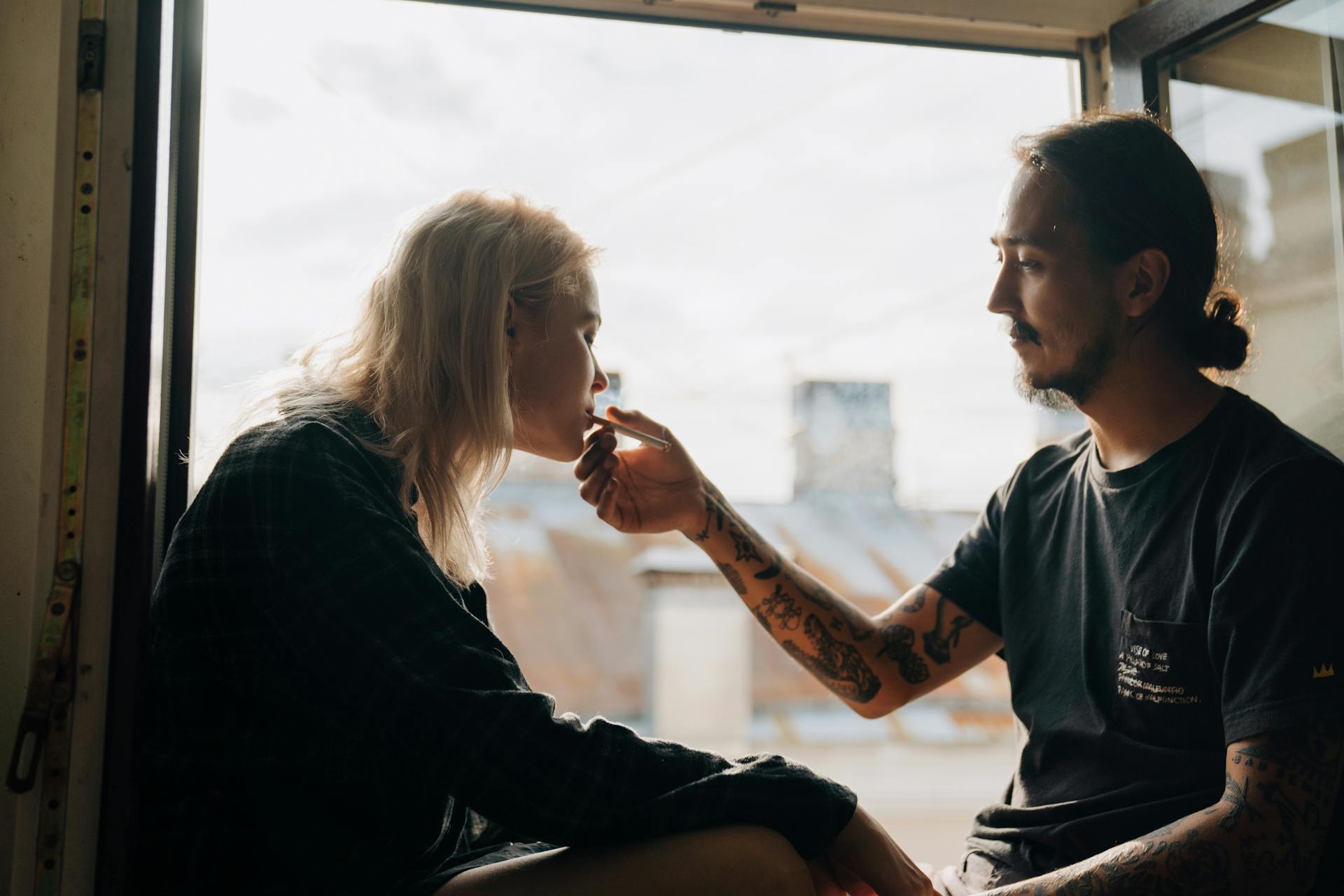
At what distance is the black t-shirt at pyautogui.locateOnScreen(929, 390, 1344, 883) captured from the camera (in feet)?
3.56

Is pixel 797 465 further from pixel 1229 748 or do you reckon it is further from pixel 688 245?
pixel 1229 748

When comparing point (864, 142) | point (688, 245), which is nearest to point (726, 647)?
point (688, 245)

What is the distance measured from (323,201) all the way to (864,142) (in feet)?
7.12

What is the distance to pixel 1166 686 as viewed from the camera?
1214 millimetres

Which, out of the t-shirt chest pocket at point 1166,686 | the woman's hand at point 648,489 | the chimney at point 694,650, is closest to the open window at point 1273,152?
the t-shirt chest pocket at point 1166,686

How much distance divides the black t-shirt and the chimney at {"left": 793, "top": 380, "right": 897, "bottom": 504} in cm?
308

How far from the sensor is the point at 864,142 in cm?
371

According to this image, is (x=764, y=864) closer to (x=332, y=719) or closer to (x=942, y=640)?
(x=332, y=719)

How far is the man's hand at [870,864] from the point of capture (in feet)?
3.57

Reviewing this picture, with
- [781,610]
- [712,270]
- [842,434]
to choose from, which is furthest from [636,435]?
[842,434]

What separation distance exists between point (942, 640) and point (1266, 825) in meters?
0.59

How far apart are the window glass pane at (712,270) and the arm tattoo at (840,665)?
0.30 m

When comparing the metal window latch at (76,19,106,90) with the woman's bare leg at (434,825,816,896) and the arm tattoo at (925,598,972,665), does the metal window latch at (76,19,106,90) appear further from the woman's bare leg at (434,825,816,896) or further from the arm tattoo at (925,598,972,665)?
the arm tattoo at (925,598,972,665)

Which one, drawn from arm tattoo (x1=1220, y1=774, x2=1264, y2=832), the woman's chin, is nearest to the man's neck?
arm tattoo (x1=1220, y1=774, x2=1264, y2=832)
